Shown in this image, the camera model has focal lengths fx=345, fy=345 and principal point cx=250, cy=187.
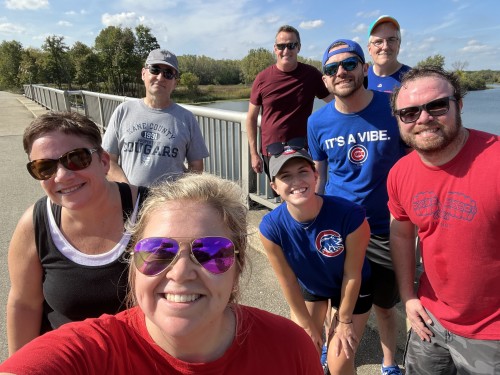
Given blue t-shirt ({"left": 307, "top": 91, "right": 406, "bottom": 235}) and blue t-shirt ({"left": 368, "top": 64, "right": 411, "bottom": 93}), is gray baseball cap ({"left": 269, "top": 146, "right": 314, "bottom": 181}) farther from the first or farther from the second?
blue t-shirt ({"left": 368, "top": 64, "right": 411, "bottom": 93})

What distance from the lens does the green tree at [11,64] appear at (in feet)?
163

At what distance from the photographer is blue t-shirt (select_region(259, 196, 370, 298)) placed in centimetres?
201

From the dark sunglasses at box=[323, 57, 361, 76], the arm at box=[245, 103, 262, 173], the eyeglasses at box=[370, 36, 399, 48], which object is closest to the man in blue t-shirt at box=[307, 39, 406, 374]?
the dark sunglasses at box=[323, 57, 361, 76]

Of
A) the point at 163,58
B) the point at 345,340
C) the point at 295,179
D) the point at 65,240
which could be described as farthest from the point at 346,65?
the point at 65,240

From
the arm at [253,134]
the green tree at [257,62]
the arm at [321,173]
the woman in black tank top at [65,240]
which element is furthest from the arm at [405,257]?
the green tree at [257,62]

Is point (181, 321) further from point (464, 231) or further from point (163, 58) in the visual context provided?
point (163, 58)

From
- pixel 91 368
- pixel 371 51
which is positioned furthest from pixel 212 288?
pixel 371 51

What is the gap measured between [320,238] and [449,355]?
0.91 m

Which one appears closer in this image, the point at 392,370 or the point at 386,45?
the point at 392,370

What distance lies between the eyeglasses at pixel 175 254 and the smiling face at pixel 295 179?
97 centimetres

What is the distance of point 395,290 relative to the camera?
7.78 ft

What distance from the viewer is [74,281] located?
1.53 metres

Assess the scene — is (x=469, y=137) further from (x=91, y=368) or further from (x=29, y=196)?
(x=29, y=196)

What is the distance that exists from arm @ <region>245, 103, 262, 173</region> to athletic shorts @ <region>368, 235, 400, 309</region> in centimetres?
204
